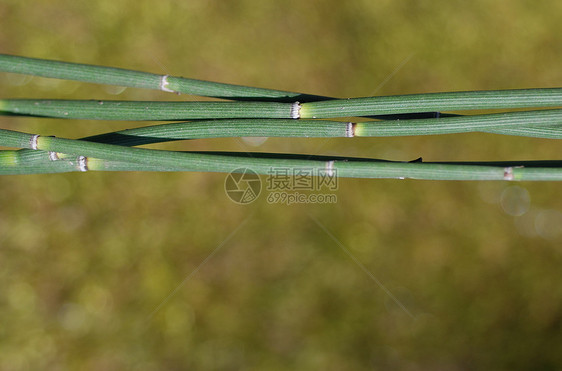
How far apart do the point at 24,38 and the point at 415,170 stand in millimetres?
1028

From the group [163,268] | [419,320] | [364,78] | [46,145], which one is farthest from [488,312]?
[46,145]

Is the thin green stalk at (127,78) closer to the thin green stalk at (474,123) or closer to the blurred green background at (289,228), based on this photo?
the thin green stalk at (474,123)

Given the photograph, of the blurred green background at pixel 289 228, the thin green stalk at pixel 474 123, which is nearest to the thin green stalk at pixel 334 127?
the thin green stalk at pixel 474 123

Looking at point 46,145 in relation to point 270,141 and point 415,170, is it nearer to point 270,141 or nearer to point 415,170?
point 415,170

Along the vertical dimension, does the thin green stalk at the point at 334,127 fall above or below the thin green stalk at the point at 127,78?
below

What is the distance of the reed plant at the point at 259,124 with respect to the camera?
1.65 ft

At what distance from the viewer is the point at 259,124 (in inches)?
20.7

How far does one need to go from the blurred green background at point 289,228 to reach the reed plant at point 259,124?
0.52 meters

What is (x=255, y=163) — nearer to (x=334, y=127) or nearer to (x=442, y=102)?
(x=334, y=127)

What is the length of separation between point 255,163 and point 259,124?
0.18 feet

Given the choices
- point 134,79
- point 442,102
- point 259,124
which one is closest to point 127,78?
point 134,79

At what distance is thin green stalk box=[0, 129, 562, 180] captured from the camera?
50 cm

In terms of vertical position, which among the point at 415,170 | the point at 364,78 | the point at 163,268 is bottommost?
the point at 163,268

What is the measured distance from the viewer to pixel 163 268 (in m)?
1.07
